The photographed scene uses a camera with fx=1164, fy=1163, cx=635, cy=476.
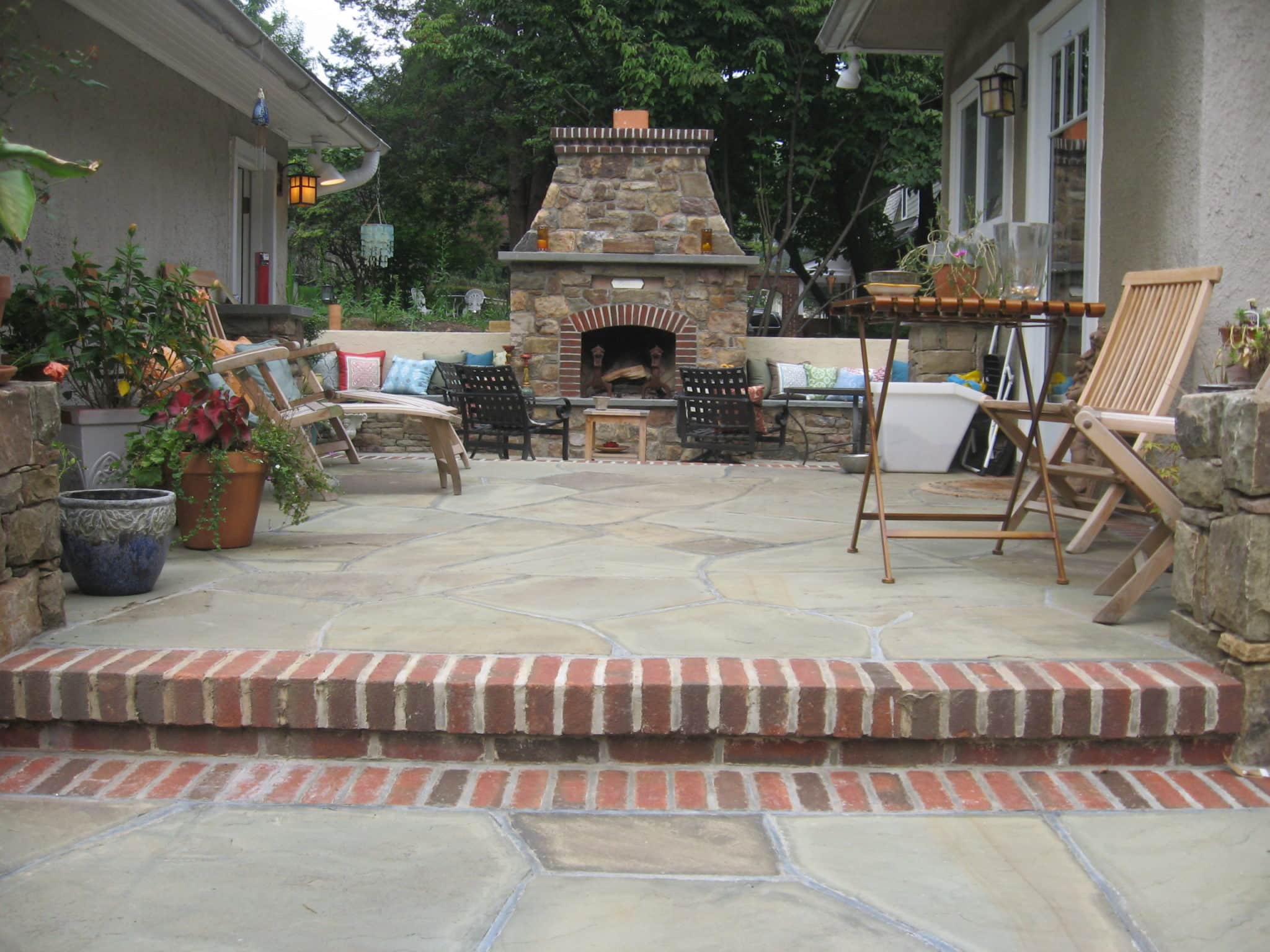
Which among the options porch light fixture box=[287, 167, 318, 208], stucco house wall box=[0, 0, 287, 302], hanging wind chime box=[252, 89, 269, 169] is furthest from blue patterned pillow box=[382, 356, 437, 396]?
stucco house wall box=[0, 0, 287, 302]

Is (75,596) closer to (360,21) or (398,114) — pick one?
(398,114)

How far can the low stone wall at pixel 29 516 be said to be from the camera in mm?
2518

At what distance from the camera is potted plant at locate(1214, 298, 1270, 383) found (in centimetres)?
364

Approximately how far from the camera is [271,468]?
3820 millimetres

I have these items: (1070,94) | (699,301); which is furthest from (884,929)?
(699,301)

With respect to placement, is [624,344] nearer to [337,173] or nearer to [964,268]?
[337,173]

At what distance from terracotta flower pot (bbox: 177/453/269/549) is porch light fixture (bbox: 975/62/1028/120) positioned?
4.53 metres

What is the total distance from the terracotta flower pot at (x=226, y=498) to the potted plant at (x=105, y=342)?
1.05 feet

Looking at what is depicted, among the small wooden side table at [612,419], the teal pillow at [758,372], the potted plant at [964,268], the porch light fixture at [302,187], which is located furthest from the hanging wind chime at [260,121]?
the teal pillow at [758,372]

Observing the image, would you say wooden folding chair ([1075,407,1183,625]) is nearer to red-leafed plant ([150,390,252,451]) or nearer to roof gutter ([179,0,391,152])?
red-leafed plant ([150,390,252,451])

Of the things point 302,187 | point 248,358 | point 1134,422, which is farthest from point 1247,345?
point 302,187

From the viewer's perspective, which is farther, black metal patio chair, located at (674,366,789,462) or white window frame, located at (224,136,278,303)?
black metal patio chair, located at (674,366,789,462)

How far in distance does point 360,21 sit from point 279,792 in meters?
22.4

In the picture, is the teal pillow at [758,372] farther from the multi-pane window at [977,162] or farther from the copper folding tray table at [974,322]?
the copper folding tray table at [974,322]
